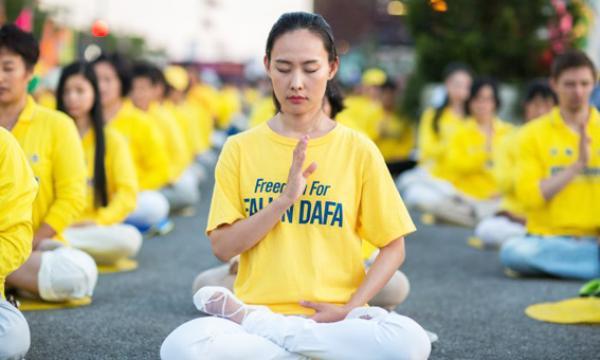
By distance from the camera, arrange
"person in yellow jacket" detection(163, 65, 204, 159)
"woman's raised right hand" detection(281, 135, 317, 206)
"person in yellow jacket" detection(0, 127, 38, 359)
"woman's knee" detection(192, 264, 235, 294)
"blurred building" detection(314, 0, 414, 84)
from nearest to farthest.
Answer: "woman's raised right hand" detection(281, 135, 317, 206), "person in yellow jacket" detection(0, 127, 38, 359), "woman's knee" detection(192, 264, 235, 294), "person in yellow jacket" detection(163, 65, 204, 159), "blurred building" detection(314, 0, 414, 84)

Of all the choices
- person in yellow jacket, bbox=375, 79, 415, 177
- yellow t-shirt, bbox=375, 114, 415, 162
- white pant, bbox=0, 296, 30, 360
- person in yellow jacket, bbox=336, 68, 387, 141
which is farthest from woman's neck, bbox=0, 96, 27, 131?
yellow t-shirt, bbox=375, 114, 415, 162

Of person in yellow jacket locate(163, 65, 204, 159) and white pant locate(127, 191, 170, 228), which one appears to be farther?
person in yellow jacket locate(163, 65, 204, 159)

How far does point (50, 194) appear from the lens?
18.6 feet

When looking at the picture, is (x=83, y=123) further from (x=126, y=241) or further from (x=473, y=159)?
(x=473, y=159)

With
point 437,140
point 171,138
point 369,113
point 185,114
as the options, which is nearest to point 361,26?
point 185,114

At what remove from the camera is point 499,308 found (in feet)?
19.0

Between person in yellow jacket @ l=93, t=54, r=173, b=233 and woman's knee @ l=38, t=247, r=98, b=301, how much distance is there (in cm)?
287

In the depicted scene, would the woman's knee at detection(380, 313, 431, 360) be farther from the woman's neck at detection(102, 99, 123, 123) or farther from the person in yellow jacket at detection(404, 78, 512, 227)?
the person in yellow jacket at detection(404, 78, 512, 227)

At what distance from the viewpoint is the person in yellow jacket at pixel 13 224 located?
4.04 m

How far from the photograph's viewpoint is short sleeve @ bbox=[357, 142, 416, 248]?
12.8 ft

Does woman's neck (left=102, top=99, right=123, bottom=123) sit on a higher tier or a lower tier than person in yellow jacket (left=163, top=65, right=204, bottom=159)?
higher

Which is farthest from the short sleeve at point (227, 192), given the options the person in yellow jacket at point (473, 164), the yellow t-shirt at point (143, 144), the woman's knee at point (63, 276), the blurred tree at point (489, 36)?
the blurred tree at point (489, 36)

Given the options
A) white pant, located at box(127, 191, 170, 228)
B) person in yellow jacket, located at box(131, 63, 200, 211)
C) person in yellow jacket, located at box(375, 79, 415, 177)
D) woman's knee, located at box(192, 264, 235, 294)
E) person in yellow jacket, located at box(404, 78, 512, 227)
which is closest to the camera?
woman's knee, located at box(192, 264, 235, 294)

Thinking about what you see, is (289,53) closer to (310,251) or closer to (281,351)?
(310,251)
